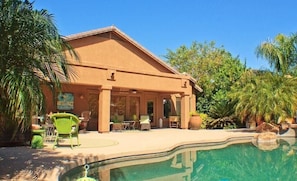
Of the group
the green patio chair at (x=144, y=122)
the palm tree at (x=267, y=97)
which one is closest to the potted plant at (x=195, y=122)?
the palm tree at (x=267, y=97)

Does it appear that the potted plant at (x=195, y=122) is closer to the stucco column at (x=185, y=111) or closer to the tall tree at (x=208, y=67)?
the stucco column at (x=185, y=111)

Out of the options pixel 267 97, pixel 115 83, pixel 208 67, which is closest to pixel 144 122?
pixel 115 83

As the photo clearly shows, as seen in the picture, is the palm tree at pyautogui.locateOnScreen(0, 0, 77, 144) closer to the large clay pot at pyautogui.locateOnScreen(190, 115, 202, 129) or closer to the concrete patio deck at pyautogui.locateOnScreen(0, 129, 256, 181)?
the concrete patio deck at pyautogui.locateOnScreen(0, 129, 256, 181)

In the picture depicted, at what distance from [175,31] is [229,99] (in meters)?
16.8

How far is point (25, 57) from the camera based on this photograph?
698 centimetres

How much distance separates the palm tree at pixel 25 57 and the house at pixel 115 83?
9.20 metres

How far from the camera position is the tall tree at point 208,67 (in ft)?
85.4

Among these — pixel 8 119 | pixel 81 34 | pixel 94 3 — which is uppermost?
pixel 94 3

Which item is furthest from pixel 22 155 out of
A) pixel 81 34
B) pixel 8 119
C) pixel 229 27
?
pixel 229 27

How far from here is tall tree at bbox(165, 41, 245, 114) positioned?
85.4ft

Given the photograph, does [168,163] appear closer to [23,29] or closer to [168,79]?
[23,29]

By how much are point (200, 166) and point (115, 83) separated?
9.10 metres

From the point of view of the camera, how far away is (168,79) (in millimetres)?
21719

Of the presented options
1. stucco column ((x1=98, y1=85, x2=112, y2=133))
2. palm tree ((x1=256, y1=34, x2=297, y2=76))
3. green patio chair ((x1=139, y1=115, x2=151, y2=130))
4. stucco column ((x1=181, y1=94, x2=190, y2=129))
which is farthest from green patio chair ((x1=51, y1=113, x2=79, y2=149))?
palm tree ((x1=256, y1=34, x2=297, y2=76))
